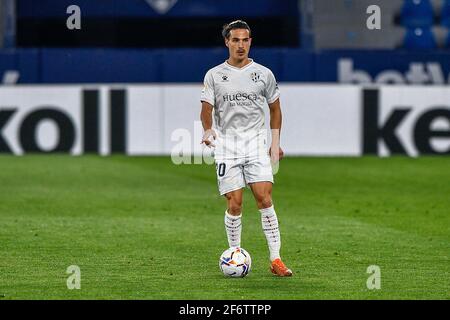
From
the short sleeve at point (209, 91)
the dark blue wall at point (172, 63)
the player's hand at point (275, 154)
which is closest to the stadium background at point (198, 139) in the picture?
the dark blue wall at point (172, 63)

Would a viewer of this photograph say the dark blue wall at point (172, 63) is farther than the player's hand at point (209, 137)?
Yes

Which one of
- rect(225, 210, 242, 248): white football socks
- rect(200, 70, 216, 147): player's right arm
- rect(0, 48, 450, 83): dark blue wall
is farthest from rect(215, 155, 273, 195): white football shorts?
rect(0, 48, 450, 83): dark blue wall

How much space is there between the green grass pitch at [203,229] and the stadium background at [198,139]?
37 millimetres

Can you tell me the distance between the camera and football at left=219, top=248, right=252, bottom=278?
1055cm

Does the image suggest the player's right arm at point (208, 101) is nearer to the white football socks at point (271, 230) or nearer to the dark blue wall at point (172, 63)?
the white football socks at point (271, 230)

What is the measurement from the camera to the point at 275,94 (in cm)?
1083

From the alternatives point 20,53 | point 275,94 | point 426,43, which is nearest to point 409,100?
point 426,43

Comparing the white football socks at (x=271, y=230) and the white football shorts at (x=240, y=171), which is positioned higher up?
the white football shorts at (x=240, y=171)

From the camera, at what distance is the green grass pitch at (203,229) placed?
33.3ft

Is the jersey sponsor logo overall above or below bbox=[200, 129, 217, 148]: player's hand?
above

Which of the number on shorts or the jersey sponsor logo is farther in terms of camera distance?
the number on shorts

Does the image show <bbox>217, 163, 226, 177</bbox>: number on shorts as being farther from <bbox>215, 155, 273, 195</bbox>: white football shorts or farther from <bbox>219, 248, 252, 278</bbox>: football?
<bbox>219, 248, 252, 278</bbox>: football

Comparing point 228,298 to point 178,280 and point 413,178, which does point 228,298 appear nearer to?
point 178,280

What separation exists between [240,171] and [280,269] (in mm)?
913
